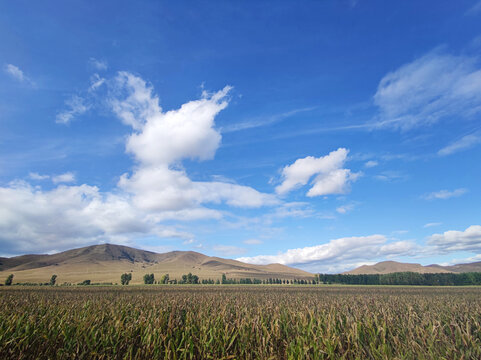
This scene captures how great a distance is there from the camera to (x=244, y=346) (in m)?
9.05

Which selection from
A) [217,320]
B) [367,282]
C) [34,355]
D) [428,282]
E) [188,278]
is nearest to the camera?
[34,355]

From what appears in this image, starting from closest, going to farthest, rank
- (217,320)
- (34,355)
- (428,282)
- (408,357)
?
(408,357) → (34,355) → (217,320) → (428,282)

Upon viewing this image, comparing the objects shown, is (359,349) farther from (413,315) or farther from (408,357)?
(413,315)

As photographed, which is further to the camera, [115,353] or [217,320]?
[217,320]

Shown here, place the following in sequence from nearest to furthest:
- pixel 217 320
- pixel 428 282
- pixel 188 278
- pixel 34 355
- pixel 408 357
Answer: pixel 408 357 → pixel 34 355 → pixel 217 320 → pixel 428 282 → pixel 188 278

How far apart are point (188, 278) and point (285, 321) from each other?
192 metres

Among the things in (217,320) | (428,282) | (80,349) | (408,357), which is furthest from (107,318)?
(428,282)

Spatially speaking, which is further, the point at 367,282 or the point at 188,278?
the point at 188,278

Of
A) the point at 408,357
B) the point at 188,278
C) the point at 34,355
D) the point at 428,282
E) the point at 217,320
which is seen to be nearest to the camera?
the point at 408,357

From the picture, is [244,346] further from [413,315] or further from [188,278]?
[188,278]

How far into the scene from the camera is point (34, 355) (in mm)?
8430

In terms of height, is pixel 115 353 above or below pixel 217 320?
below

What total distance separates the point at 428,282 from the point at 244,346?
179 meters

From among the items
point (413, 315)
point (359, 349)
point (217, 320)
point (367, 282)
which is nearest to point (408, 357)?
point (359, 349)
